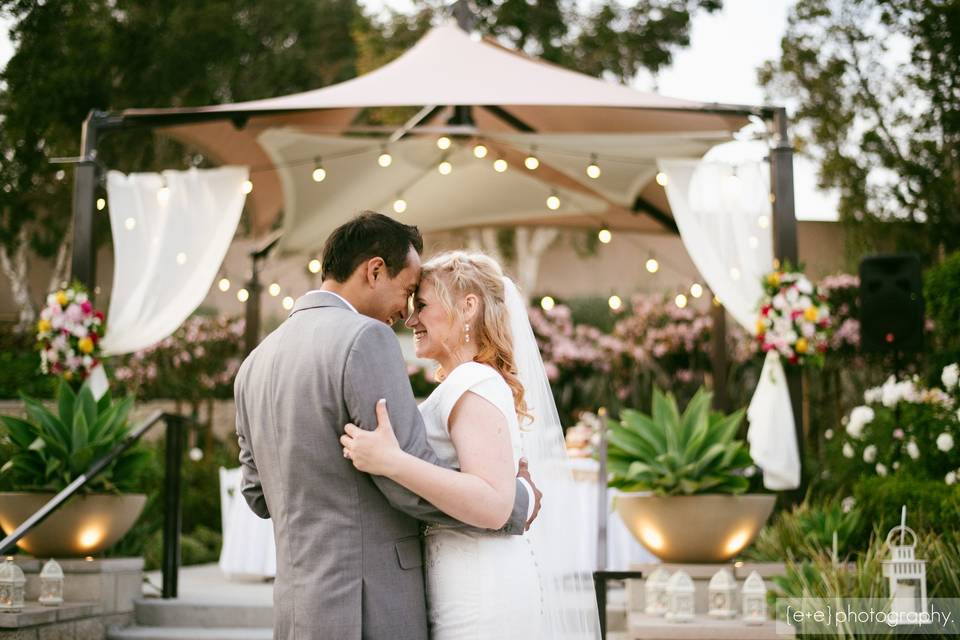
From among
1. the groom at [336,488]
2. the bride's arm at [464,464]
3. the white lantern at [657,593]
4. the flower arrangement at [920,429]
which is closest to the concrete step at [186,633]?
the white lantern at [657,593]

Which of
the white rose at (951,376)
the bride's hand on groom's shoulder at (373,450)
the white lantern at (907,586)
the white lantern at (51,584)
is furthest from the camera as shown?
the white rose at (951,376)

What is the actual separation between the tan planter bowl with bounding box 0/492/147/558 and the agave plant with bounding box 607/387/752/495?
2.71 metres

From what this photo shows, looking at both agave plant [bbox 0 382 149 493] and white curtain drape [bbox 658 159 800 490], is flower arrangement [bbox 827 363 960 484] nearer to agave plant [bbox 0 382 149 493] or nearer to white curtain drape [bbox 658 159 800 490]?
white curtain drape [bbox 658 159 800 490]

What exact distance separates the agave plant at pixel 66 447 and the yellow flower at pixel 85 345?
1.05 m

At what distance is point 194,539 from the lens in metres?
10.1

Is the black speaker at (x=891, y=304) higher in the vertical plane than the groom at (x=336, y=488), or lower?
higher

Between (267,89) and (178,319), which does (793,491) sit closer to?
(178,319)

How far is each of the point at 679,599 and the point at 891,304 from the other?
3592 mm

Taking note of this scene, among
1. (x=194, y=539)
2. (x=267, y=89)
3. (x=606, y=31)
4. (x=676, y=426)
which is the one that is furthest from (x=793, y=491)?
(x=267, y=89)

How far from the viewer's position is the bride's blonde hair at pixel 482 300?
2.72 meters

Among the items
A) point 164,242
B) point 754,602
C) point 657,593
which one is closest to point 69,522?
point 164,242

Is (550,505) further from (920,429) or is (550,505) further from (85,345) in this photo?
(920,429)

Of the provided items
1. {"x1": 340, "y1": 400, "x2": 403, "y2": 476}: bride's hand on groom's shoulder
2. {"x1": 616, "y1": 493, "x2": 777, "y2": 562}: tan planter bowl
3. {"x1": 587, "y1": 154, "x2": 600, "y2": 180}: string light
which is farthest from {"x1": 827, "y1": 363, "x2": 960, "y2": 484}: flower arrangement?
{"x1": 340, "y1": 400, "x2": 403, "y2": 476}: bride's hand on groom's shoulder

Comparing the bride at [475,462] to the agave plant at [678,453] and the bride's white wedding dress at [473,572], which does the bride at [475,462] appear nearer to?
the bride's white wedding dress at [473,572]
